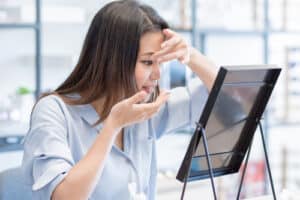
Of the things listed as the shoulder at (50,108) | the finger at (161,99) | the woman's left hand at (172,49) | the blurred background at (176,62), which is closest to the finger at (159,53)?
the woman's left hand at (172,49)

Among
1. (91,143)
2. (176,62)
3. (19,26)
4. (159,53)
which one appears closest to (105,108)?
(91,143)

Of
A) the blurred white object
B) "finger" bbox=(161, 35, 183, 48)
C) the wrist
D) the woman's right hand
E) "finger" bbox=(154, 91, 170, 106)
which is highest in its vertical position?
"finger" bbox=(161, 35, 183, 48)

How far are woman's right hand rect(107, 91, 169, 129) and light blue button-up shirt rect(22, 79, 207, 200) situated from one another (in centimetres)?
15

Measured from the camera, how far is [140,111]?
97 centimetres

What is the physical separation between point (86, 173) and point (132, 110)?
0.53 ft

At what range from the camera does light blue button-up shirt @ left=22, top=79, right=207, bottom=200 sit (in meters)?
1.04

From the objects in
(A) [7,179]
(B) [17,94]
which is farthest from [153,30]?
(B) [17,94]

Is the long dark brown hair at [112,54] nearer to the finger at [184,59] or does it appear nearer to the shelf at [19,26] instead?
the finger at [184,59]

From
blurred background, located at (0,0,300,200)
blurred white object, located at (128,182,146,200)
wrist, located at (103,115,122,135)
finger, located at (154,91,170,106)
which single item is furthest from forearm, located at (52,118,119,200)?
blurred background, located at (0,0,300,200)

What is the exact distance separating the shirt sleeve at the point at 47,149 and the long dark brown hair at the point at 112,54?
0.08 metres

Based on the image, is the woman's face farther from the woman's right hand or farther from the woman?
the woman's right hand

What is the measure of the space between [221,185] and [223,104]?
201 centimetres

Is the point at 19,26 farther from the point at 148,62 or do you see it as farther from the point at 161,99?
the point at 161,99

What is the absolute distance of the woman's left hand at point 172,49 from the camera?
A: 1.15 m
